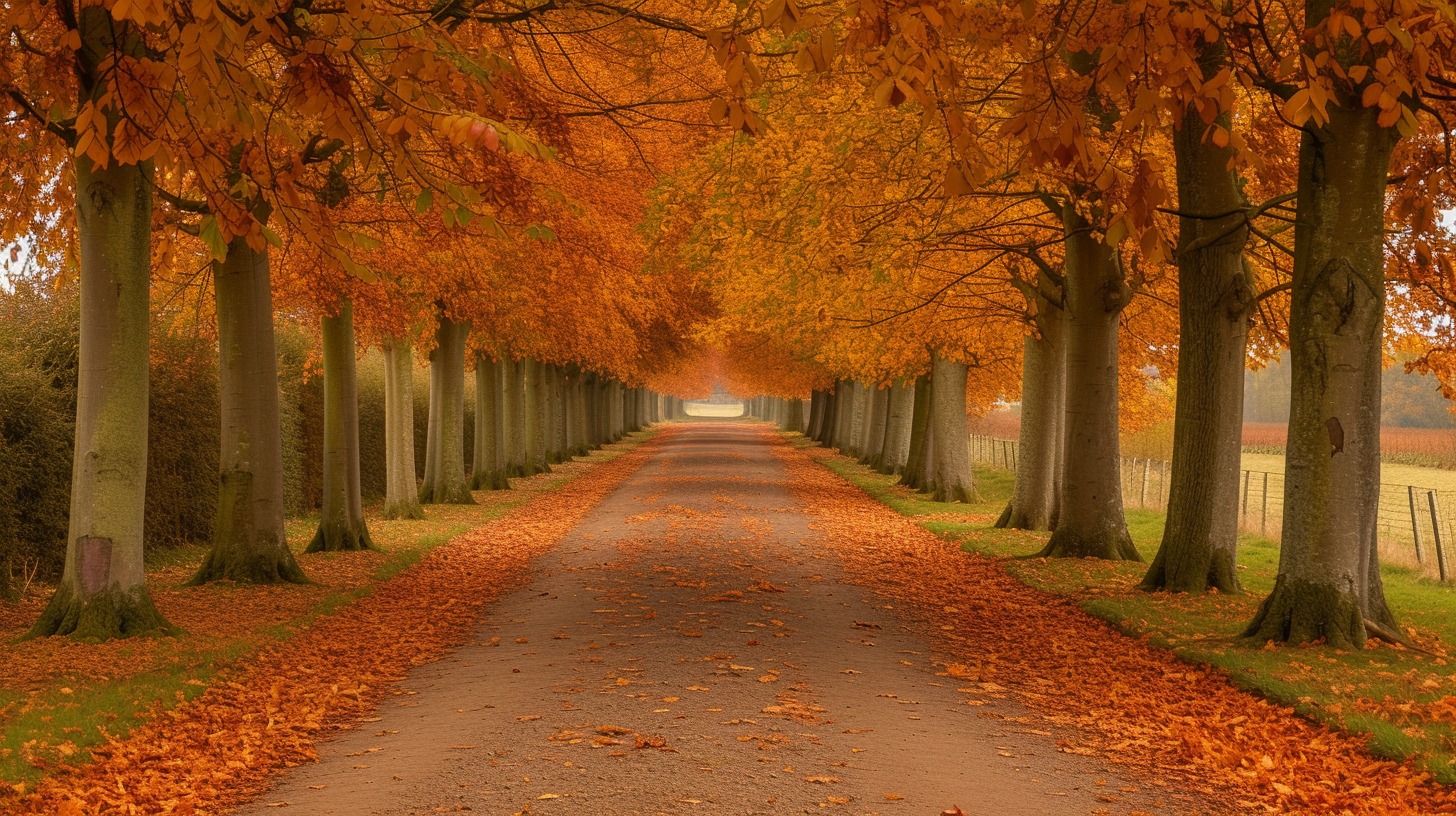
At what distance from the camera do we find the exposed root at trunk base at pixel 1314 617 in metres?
9.23

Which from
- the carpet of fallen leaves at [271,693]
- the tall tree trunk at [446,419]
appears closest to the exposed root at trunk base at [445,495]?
the tall tree trunk at [446,419]

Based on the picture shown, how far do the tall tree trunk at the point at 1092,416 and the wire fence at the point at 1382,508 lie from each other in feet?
6.78

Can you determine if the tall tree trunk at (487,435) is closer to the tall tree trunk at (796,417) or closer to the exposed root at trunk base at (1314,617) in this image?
the exposed root at trunk base at (1314,617)

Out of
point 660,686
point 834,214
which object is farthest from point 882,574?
point 660,686

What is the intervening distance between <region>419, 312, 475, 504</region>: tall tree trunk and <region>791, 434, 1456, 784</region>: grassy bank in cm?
1030

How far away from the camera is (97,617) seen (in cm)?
936

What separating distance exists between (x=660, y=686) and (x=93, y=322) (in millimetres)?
5262

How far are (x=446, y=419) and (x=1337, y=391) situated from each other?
17.7 meters

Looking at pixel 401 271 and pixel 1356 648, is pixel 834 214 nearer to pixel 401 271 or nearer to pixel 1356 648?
pixel 401 271

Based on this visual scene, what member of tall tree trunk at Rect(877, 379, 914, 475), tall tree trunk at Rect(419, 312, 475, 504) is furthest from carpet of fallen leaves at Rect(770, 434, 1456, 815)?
tall tree trunk at Rect(877, 379, 914, 475)

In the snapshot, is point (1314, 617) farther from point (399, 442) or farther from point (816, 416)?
point (816, 416)

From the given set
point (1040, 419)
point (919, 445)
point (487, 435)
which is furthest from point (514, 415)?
point (1040, 419)

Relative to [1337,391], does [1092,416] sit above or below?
below

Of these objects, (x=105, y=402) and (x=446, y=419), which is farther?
(x=446, y=419)
